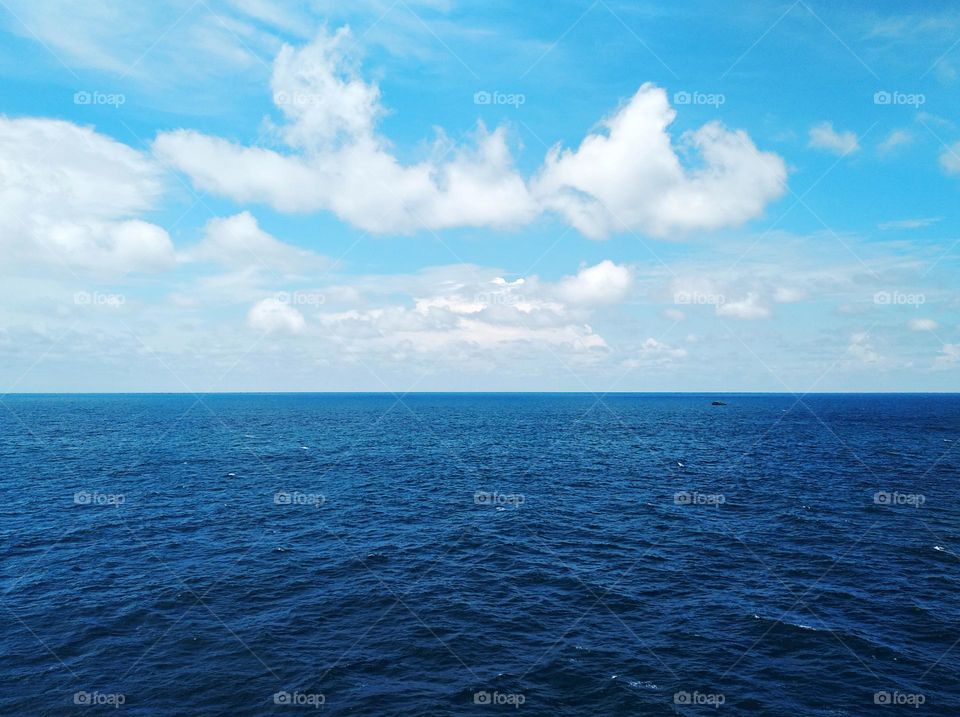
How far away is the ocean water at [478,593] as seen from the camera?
24625mm

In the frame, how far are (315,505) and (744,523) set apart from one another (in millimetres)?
47047

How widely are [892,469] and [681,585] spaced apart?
216 ft

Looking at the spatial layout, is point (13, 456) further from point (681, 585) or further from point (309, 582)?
point (681, 585)

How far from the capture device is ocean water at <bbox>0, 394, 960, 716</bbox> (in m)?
24.6

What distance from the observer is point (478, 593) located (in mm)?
35375

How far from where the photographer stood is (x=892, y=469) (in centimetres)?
7819

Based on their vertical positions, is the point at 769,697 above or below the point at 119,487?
below

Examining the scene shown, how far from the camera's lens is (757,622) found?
30781 mm

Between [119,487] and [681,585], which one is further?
[119,487]

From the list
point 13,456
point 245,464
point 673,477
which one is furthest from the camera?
point 13,456

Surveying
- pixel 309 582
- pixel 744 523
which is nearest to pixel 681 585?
pixel 744 523

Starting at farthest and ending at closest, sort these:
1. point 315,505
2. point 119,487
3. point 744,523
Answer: point 119,487, point 315,505, point 744,523

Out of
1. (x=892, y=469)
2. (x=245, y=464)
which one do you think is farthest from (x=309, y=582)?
(x=892, y=469)

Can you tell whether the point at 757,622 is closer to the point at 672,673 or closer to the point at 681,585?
the point at 681,585
